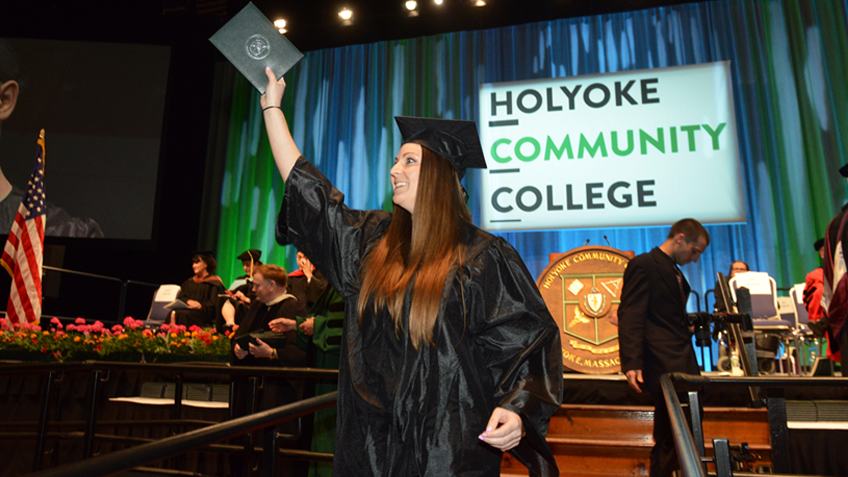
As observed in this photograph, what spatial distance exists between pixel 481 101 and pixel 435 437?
7.92m

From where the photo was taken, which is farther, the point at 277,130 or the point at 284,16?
the point at 284,16

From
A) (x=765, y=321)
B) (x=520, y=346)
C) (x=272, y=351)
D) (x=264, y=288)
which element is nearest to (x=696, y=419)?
(x=520, y=346)

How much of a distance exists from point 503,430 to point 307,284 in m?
4.55

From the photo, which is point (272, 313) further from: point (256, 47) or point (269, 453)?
point (256, 47)

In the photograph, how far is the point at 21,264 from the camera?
616 centimetres

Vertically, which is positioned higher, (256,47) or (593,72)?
(593,72)

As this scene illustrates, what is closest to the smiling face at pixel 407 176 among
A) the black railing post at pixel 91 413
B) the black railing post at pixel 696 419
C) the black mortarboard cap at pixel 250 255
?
the black railing post at pixel 696 419

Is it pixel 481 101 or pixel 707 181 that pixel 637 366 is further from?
pixel 481 101

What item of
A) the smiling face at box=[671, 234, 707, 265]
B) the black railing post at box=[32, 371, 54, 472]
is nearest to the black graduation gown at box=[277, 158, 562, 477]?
the black railing post at box=[32, 371, 54, 472]

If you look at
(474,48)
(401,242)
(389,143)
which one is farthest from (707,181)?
(401,242)

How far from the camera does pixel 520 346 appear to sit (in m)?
1.29

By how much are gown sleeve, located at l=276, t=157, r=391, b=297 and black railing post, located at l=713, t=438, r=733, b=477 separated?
3.28ft

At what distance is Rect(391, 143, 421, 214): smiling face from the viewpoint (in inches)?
56.3

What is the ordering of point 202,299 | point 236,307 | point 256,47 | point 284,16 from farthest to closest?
point 284,16
point 202,299
point 236,307
point 256,47
